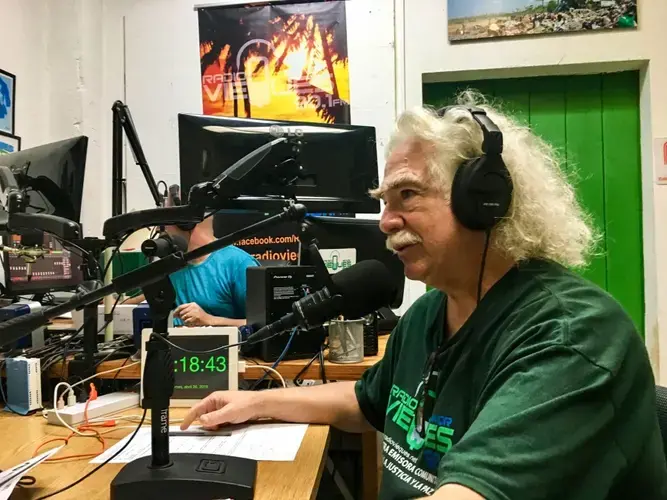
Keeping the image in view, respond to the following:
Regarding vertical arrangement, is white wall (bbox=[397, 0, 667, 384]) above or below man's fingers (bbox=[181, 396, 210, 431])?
above

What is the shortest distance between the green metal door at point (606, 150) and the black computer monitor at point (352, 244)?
5.07ft

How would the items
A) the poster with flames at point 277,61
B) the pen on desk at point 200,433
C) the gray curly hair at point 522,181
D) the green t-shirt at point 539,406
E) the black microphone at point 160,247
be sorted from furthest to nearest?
the poster with flames at point 277,61 → the pen on desk at point 200,433 → the gray curly hair at point 522,181 → the black microphone at point 160,247 → the green t-shirt at point 539,406

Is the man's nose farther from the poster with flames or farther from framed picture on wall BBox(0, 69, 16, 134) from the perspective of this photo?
framed picture on wall BBox(0, 69, 16, 134)

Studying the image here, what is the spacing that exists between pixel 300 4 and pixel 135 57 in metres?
0.99

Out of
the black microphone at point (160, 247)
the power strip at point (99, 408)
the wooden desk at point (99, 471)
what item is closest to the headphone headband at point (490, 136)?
the black microphone at point (160, 247)

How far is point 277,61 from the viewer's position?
3.16 m

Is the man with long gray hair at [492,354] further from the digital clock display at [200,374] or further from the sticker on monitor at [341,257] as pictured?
the sticker on monitor at [341,257]

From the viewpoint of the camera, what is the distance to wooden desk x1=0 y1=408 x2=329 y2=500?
2.91 feet

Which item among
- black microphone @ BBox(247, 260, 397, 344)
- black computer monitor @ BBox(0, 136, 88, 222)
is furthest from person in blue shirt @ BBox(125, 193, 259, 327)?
black microphone @ BBox(247, 260, 397, 344)

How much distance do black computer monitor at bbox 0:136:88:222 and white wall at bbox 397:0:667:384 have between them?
1.91m

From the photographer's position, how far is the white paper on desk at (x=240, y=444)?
102 centimetres

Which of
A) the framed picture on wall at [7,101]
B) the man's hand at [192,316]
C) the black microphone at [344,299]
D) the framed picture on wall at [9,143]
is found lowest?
the man's hand at [192,316]

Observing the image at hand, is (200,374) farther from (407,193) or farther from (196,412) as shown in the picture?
(407,193)

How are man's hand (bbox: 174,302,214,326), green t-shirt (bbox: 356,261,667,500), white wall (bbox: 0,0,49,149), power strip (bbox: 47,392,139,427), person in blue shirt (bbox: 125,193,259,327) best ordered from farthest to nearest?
white wall (bbox: 0,0,49,149), person in blue shirt (bbox: 125,193,259,327), man's hand (bbox: 174,302,214,326), power strip (bbox: 47,392,139,427), green t-shirt (bbox: 356,261,667,500)
